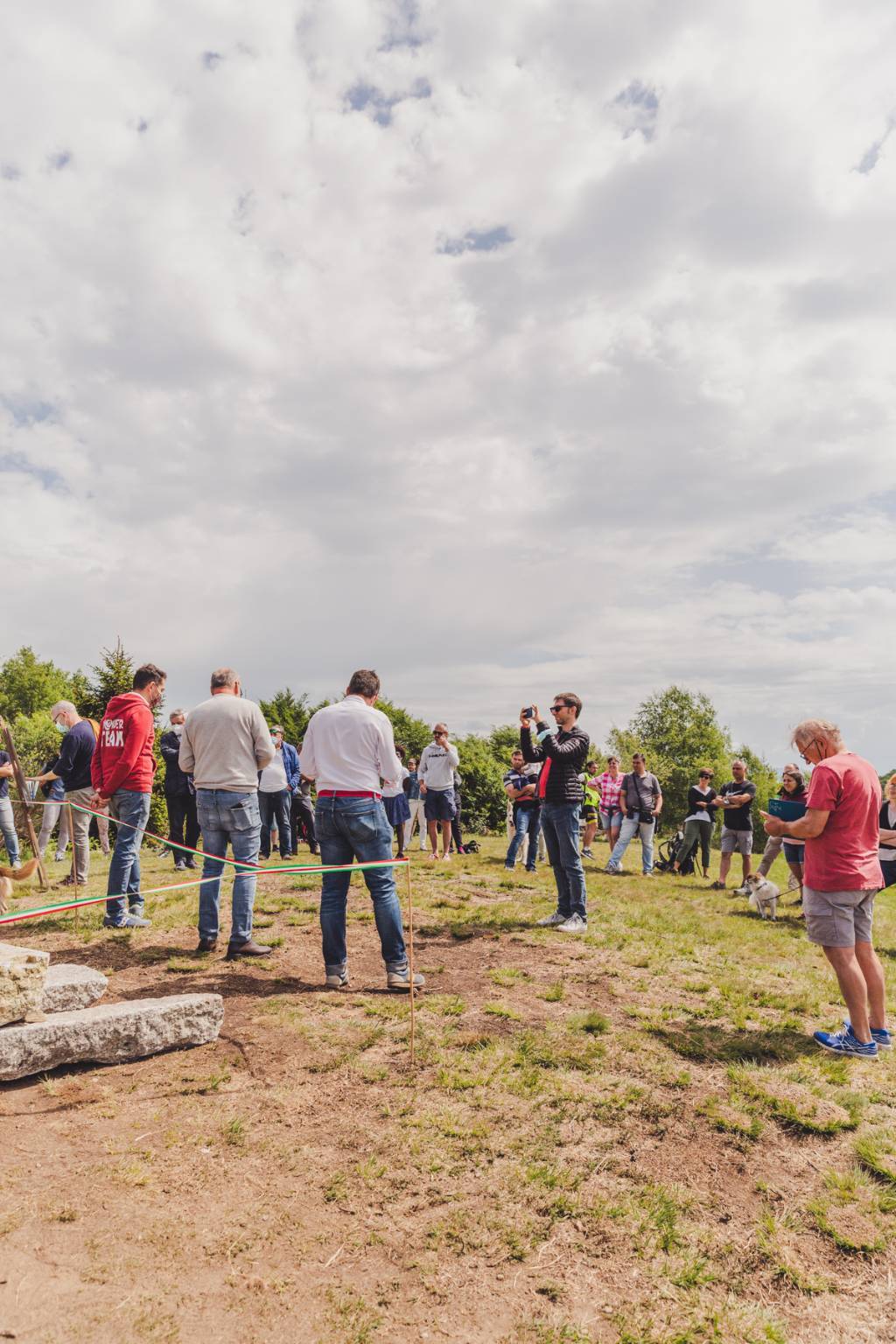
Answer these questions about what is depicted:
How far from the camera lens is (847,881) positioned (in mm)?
5141

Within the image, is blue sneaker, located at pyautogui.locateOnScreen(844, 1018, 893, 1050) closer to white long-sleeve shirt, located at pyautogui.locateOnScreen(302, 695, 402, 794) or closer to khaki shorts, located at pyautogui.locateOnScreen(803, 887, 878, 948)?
khaki shorts, located at pyautogui.locateOnScreen(803, 887, 878, 948)

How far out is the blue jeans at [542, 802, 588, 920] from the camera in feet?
25.6

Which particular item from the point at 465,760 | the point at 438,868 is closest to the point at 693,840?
the point at 438,868

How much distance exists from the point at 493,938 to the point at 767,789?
62.0 m

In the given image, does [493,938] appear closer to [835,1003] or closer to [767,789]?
[835,1003]

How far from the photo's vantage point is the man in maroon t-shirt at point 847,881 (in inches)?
203

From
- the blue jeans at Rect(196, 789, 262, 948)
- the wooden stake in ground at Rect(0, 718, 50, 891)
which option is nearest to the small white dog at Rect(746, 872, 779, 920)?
the blue jeans at Rect(196, 789, 262, 948)

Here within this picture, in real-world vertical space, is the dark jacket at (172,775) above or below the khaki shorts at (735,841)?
above

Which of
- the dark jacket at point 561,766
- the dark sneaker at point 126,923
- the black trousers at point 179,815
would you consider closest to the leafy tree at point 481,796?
the black trousers at point 179,815

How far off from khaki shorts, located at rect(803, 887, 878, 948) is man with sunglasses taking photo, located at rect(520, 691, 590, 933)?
108 inches

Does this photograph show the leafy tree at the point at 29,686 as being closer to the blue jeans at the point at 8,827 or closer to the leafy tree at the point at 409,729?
the leafy tree at the point at 409,729

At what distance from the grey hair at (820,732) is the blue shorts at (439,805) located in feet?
23.5

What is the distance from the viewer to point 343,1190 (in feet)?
11.3

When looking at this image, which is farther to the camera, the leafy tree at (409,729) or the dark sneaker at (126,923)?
the leafy tree at (409,729)
